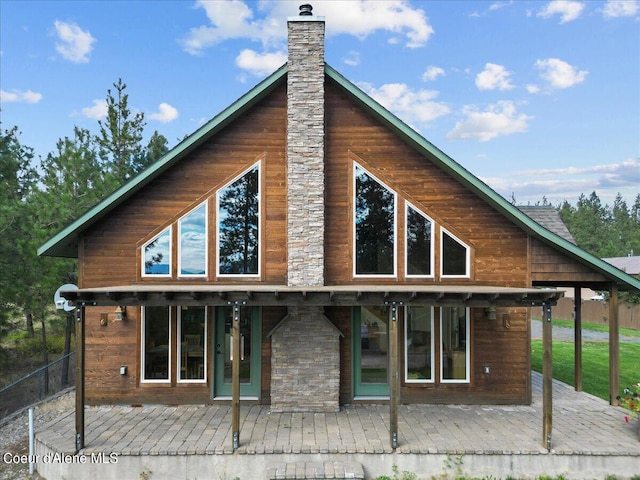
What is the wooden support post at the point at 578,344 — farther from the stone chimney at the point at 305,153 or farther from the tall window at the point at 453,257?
the stone chimney at the point at 305,153

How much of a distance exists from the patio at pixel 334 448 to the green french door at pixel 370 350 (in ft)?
3.26

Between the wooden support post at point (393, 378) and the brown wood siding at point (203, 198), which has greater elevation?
the brown wood siding at point (203, 198)

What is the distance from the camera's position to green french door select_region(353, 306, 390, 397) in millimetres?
8391

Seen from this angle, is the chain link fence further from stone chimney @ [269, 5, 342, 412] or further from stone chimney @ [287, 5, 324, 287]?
stone chimney @ [287, 5, 324, 287]

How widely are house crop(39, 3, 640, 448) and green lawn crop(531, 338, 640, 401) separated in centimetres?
318

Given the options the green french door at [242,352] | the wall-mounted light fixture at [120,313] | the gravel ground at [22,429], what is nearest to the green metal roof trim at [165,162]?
the wall-mounted light fixture at [120,313]

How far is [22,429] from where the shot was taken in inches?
322

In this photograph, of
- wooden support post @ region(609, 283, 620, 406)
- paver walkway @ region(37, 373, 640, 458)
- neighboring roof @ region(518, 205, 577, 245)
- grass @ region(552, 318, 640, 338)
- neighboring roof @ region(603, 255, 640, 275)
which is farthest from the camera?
neighboring roof @ region(603, 255, 640, 275)

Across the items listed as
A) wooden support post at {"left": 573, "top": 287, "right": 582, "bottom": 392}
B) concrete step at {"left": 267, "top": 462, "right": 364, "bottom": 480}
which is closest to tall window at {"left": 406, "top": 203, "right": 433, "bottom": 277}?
concrete step at {"left": 267, "top": 462, "right": 364, "bottom": 480}

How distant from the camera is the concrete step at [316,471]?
19.0ft

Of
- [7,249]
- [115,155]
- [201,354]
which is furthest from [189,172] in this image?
[115,155]

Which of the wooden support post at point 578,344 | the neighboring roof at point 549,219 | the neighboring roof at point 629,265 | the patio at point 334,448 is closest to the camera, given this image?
the patio at point 334,448

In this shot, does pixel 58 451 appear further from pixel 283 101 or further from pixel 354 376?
pixel 283 101

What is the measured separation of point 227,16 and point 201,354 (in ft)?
70.4
